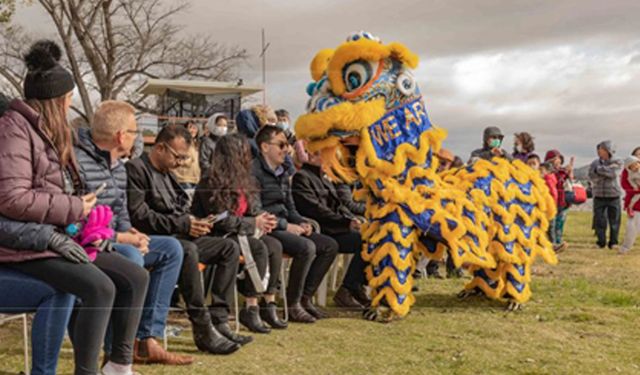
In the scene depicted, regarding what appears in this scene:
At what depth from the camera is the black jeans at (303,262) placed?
17.2 feet

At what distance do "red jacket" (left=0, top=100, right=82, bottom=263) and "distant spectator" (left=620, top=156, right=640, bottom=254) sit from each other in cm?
908

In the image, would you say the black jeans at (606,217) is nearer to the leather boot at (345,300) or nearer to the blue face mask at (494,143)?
the blue face mask at (494,143)

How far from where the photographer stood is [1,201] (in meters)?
2.82

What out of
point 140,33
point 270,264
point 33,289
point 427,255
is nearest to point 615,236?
point 427,255

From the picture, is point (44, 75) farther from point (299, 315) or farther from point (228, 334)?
point (299, 315)

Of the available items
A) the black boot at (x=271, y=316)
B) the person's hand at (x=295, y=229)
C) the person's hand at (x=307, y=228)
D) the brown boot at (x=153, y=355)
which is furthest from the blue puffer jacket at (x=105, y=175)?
the person's hand at (x=307, y=228)

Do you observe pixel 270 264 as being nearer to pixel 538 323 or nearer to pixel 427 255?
pixel 427 255

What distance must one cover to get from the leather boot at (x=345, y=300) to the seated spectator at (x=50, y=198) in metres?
2.99

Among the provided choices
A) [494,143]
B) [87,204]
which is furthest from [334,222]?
[87,204]

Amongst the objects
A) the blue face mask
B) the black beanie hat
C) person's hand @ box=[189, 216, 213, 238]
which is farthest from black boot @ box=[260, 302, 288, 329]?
the blue face mask

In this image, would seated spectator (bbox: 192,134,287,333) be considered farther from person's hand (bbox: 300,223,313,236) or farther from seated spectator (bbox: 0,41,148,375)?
seated spectator (bbox: 0,41,148,375)

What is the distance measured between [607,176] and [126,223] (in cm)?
919

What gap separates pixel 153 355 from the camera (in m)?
3.88

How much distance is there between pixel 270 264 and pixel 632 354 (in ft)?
8.10
